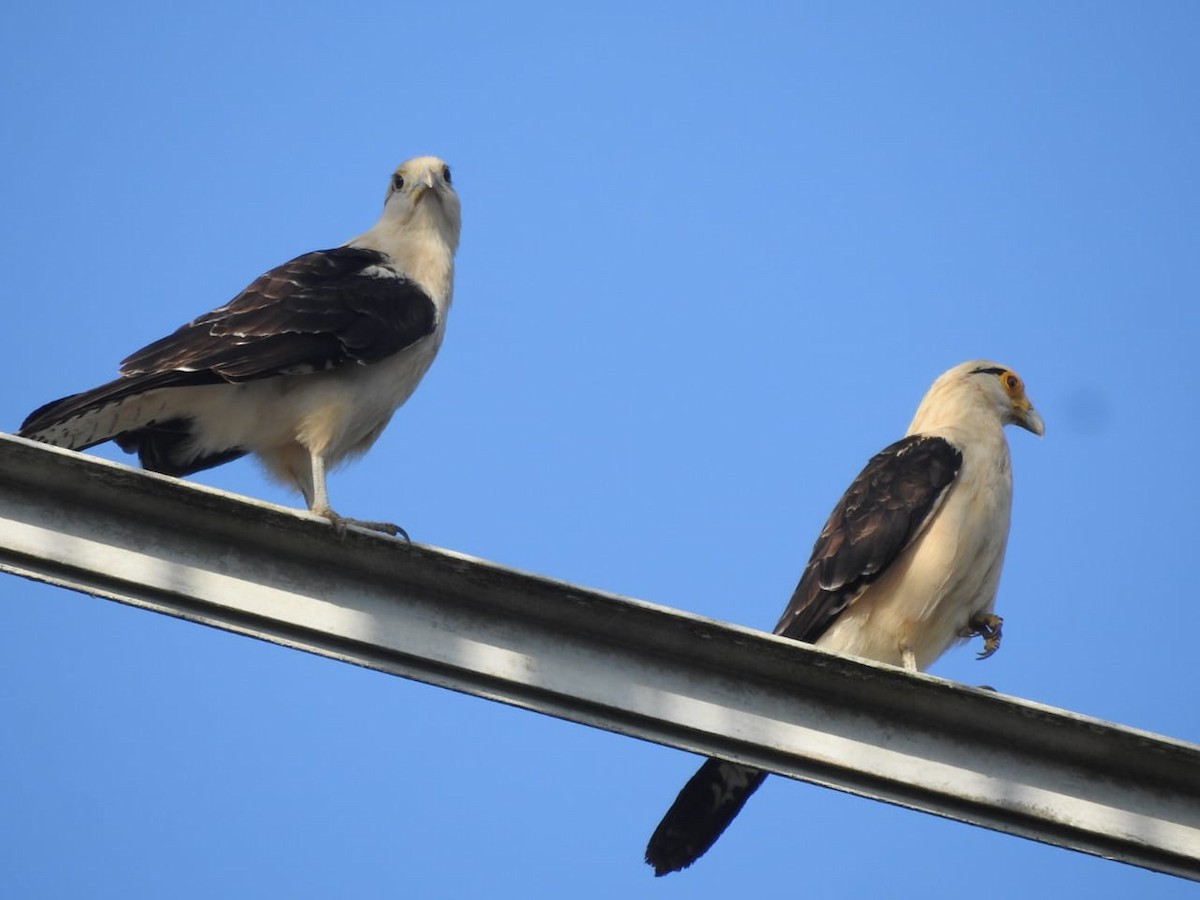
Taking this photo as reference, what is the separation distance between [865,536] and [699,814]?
179 centimetres

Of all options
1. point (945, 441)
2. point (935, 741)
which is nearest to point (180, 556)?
point (935, 741)

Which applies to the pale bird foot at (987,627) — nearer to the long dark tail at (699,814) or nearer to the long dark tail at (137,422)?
the long dark tail at (699,814)

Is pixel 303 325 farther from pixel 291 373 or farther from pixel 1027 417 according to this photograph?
pixel 1027 417

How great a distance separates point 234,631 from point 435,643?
0.47 metres

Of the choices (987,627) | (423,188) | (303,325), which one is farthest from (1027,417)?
(303,325)

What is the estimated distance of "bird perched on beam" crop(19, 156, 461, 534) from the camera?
6.50m

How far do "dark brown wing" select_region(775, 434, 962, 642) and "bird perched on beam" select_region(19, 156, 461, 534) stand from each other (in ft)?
6.49

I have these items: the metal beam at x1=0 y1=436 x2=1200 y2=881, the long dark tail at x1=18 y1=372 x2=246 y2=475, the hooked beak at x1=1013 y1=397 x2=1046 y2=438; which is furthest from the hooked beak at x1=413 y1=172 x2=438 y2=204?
the metal beam at x1=0 y1=436 x2=1200 y2=881

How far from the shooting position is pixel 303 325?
688 cm

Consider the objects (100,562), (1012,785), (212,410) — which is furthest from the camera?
(212,410)

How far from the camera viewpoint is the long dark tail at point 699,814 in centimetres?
596

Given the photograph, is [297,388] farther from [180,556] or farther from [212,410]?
[180,556]

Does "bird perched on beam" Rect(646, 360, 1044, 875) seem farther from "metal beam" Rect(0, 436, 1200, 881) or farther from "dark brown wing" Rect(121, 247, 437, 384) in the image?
"metal beam" Rect(0, 436, 1200, 881)

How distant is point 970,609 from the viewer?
24.3 ft
